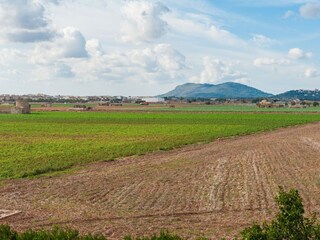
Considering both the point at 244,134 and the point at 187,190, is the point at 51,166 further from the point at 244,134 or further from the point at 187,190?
the point at 244,134

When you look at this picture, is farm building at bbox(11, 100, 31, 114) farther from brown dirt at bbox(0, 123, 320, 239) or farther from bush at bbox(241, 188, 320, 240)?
bush at bbox(241, 188, 320, 240)

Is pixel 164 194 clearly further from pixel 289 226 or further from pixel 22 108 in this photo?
pixel 22 108

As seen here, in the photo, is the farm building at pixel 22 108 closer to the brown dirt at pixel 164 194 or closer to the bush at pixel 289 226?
the brown dirt at pixel 164 194

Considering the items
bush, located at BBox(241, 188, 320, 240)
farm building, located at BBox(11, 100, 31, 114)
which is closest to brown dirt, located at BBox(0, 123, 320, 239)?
bush, located at BBox(241, 188, 320, 240)

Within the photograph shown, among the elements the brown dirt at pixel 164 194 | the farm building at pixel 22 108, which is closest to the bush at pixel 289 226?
the brown dirt at pixel 164 194

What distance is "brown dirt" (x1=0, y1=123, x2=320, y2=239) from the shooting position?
15.1m

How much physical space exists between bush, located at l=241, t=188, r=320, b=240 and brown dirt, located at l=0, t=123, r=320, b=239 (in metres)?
5.44

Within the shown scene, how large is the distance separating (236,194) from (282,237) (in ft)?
37.7

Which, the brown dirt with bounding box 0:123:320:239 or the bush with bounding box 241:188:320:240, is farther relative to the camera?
the brown dirt with bounding box 0:123:320:239

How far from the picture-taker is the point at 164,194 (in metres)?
19.7

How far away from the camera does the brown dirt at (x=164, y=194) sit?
15102 millimetres

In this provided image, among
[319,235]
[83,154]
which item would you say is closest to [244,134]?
[83,154]

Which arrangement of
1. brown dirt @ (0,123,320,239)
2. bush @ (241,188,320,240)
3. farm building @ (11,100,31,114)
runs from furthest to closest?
farm building @ (11,100,31,114)
brown dirt @ (0,123,320,239)
bush @ (241,188,320,240)

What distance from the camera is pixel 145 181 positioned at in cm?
2312
